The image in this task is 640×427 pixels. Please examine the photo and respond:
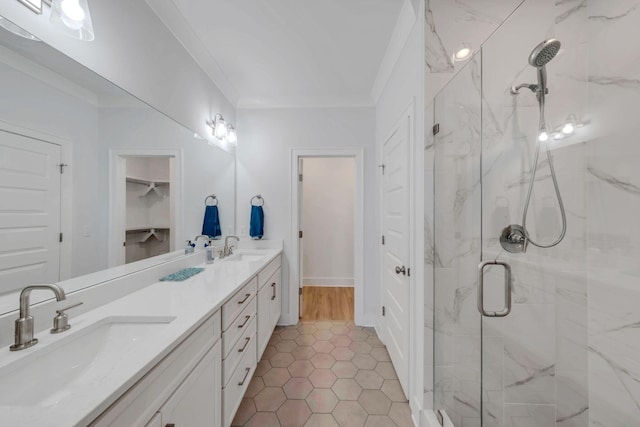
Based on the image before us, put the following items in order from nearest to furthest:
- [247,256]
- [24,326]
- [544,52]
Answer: [24,326] → [544,52] → [247,256]

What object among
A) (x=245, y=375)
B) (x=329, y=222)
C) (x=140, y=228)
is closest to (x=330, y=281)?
(x=329, y=222)

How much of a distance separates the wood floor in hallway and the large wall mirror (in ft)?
6.40

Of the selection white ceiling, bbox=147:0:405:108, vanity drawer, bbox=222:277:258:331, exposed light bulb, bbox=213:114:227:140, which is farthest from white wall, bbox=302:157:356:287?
vanity drawer, bbox=222:277:258:331

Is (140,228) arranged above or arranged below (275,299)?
above

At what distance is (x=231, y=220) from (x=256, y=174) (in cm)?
59

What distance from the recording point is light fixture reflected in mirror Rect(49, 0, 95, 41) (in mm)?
953

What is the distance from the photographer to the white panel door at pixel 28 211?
853 mm

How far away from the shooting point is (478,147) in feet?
4.70

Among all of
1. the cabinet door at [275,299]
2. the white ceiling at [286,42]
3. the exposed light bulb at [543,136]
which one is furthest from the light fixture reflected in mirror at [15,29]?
the exposed light bulb at [543,136]

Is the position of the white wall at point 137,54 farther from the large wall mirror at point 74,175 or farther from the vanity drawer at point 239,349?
the vanity drawer at point 239,349

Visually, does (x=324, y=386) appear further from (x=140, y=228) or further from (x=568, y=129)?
(x=568, y=129)

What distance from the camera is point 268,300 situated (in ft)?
7.60

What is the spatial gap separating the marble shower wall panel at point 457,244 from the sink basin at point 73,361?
1421 mm

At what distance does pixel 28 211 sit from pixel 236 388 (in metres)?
1.31
